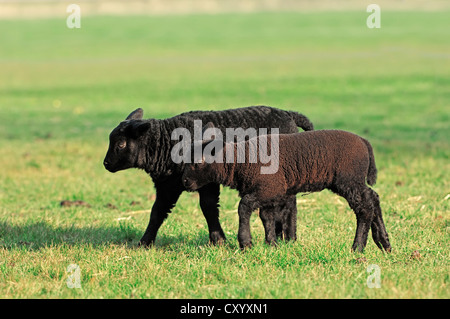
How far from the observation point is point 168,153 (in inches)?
312

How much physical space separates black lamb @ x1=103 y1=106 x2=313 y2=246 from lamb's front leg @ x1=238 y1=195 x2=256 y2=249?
50 centimetres

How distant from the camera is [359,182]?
729 centimetres

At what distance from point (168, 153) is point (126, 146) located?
1.53 feet

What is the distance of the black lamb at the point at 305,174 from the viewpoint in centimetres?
727

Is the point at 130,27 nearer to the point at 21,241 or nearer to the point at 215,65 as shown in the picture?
the point at 215,65

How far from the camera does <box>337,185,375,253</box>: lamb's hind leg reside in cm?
725

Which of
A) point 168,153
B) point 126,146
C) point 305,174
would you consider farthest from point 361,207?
point 126,146

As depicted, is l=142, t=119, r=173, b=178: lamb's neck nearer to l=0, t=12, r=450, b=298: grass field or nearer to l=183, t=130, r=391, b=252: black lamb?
l=183, t=130, r=391, b=252: black lamb

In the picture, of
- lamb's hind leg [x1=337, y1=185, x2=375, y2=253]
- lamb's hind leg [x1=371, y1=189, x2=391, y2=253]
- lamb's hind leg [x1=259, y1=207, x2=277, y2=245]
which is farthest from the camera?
lamb's hind leg [x1=259, y1=207, x2=277, y2=245]

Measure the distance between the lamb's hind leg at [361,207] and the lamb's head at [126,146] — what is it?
223cm

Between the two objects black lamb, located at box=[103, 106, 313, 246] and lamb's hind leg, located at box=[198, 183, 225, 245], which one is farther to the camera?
lamb's hind leg, located at box=[198, 183, 225, 245]

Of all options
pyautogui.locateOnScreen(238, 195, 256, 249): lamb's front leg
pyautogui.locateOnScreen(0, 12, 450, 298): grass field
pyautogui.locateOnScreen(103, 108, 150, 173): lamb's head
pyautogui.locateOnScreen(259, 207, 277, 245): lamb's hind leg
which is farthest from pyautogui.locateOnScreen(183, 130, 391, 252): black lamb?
pyautogui.locateOnScreen(103, 108, 150, 173): lamb's head

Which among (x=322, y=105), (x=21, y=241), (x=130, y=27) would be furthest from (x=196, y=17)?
(x=21, y=241)
